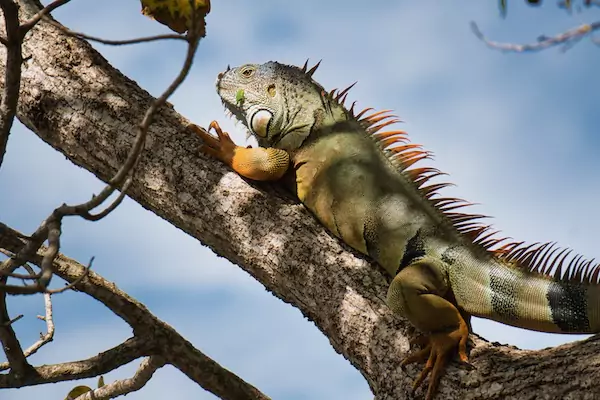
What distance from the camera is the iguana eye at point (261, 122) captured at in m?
5.99

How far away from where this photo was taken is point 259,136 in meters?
6.06

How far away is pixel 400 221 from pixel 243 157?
1045mm

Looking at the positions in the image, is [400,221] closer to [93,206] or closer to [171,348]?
[171,348]

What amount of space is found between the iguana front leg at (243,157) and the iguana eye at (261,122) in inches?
22.8

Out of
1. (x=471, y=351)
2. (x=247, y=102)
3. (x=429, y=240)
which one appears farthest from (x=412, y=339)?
(x=247, y=102)

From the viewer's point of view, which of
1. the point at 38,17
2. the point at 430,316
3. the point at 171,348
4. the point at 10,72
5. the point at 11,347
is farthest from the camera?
the point at 171,348

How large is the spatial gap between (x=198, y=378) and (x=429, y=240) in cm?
159

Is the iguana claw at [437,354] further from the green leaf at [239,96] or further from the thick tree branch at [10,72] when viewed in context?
the green leaf at [239,96]

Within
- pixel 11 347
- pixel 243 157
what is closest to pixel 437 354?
pixel 243 157

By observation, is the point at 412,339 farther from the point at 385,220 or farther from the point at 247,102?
the point at 247,102

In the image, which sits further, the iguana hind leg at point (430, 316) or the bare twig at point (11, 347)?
the bare twig at point (11, 347)

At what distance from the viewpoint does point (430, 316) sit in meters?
4.48

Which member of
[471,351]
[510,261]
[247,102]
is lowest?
[471,351]

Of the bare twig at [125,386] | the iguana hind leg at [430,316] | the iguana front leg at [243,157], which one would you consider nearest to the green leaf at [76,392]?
the bare twig at [125,386]
